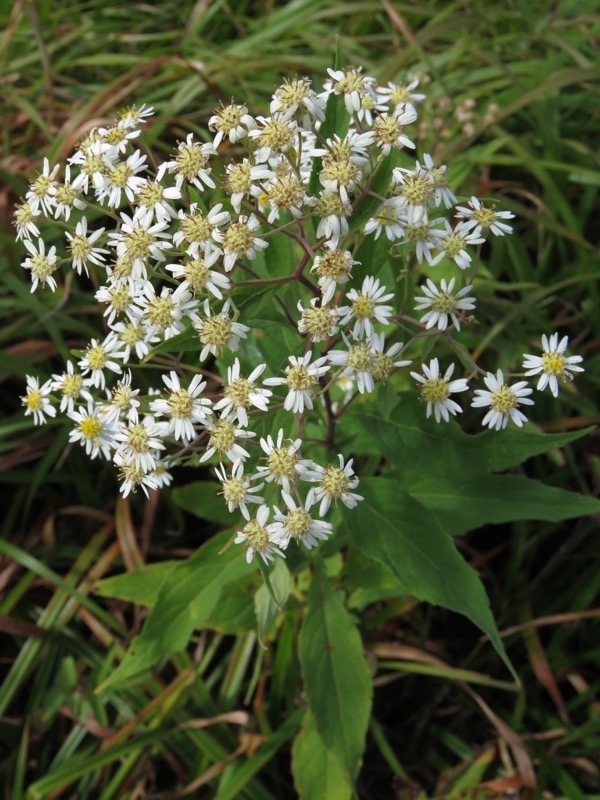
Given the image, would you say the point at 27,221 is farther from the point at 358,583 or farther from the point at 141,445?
the point at 358,583

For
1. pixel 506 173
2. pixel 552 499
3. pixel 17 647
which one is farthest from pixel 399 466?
pixel 506 173

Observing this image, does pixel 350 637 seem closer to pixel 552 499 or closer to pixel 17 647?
pixel 552 499

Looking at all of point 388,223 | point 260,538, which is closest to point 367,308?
point 388,223

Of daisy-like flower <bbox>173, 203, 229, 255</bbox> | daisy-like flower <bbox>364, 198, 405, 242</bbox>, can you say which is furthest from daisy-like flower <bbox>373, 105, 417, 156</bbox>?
daisy-like flower <bbox>173, 203, 229, 255</bbox>

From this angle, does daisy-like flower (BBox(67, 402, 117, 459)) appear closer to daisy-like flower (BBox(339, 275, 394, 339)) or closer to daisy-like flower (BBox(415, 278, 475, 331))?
daisy-like flower (BBox(339, 275, 394, 339))

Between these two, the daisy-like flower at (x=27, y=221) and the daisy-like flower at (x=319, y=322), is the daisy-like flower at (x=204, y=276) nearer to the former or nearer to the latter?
the daisy-like flower at (x=319, y=322)

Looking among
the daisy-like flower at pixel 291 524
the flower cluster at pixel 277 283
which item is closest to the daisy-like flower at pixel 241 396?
the flower cluster at pixel 277 283
